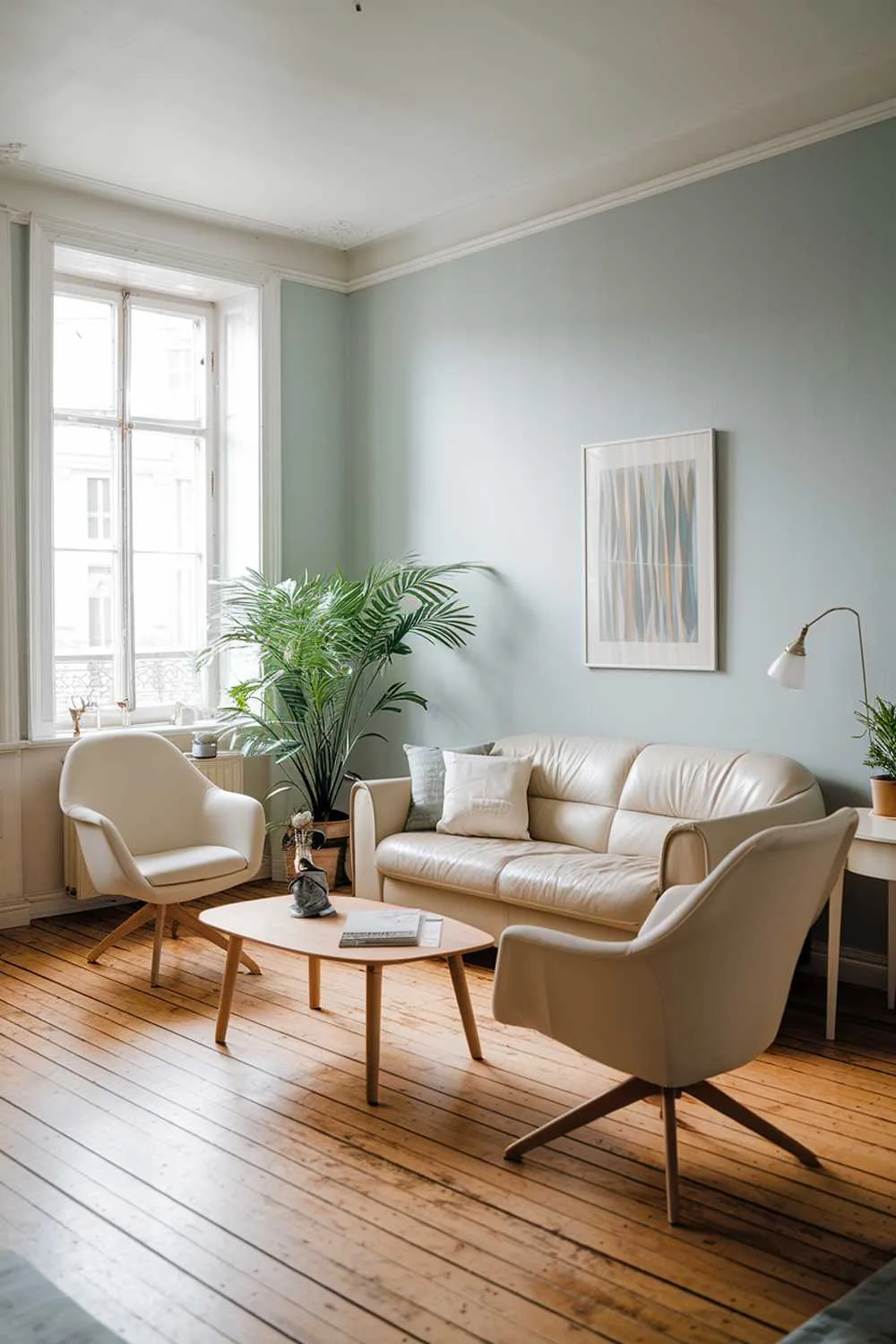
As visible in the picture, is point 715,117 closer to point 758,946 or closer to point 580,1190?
point 758,946

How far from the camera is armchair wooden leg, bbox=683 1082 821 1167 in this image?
2850 millimetres

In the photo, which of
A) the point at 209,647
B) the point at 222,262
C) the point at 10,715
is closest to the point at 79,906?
the point at 10,715

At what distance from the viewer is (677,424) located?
478 cm

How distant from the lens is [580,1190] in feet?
9.07

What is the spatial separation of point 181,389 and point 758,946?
452cm

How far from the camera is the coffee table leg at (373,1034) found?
Answer: 10.7ft

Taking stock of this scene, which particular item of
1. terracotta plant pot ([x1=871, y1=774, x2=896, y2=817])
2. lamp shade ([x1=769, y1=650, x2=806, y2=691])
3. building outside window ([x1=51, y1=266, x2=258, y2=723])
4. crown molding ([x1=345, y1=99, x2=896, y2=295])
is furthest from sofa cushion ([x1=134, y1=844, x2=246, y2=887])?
crown molding ([x1=345, y1=99, x2=896, y2=295])

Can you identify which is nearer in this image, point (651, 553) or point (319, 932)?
point (319, 932)

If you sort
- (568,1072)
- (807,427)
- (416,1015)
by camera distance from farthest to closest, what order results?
(807,427) → (416,1015) → (568,1072)

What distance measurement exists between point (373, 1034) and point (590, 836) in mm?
1612

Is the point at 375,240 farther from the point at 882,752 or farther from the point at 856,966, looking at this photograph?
the point at 856,966

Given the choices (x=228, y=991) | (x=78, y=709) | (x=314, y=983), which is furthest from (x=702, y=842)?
(x=78, y=709)

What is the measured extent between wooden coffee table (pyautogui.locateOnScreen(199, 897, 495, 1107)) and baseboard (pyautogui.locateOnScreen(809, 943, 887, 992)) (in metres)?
1.49

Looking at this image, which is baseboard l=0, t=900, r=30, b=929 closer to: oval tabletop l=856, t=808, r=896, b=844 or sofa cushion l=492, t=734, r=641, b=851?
Result: sofa cushion l=492, t=734, r=641, b=851
